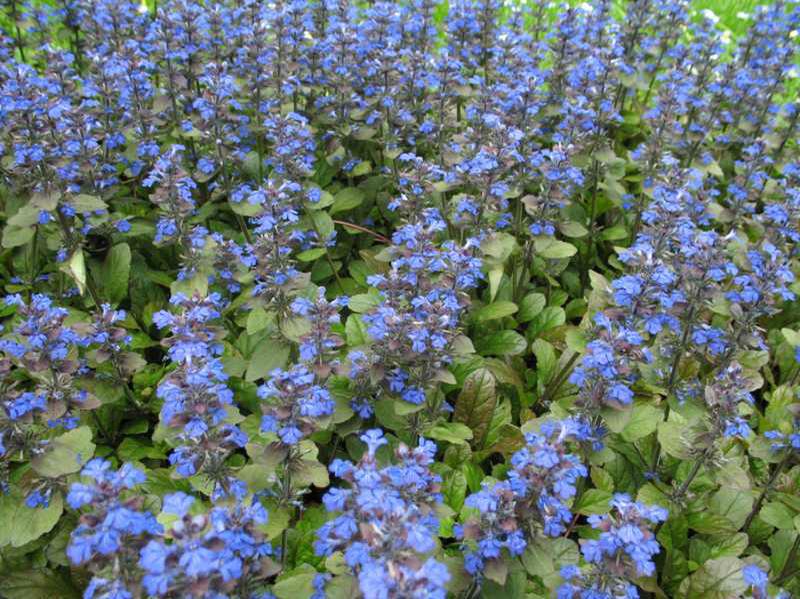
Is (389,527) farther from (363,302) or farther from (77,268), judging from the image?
(77,268)

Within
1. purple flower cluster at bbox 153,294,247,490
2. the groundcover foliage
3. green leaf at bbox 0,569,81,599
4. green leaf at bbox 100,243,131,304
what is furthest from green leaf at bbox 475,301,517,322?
green leaf at bbox 0,569,81,599

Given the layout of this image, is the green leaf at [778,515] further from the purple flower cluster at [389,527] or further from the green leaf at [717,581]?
the purple flower cluster at [389,527]

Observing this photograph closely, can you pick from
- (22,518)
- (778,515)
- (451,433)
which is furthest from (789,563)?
(22,518)

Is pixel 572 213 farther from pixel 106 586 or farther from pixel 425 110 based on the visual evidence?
pixel 106 586

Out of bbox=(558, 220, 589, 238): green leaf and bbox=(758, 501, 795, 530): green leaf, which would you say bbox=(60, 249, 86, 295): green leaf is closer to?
bbox=(558, 220, 589, 238): green leaf

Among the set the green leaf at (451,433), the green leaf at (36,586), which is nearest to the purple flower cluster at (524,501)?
the green leaf at (451,433)

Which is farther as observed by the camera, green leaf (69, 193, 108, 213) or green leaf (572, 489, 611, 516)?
green leaf (69, 193, 108, 213)
